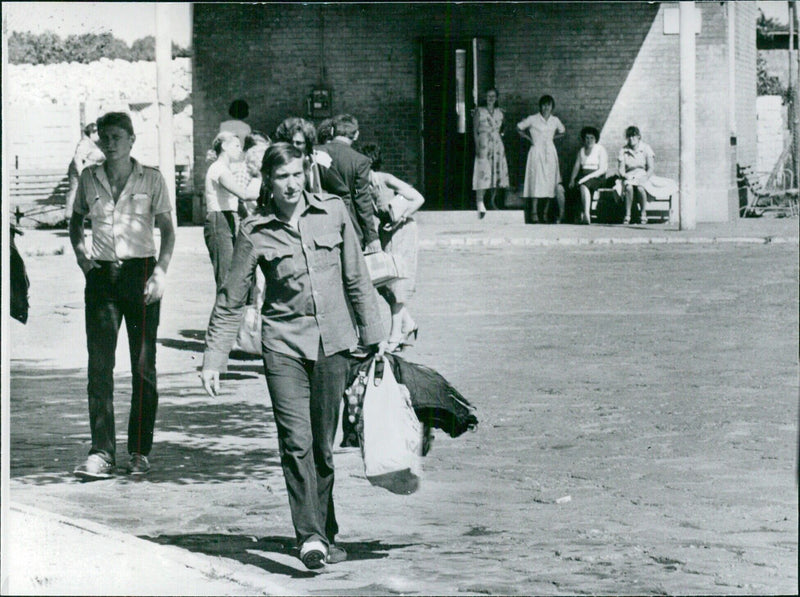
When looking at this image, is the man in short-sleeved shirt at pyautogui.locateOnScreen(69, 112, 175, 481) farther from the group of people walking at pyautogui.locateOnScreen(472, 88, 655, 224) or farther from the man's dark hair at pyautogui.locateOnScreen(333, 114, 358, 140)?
the group of people walking at pyautogui.locateOnScreen(472, 88, 655, 224)

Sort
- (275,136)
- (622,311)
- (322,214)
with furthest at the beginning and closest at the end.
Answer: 1. (622,311)
2. (275,136)
3. (322,214)

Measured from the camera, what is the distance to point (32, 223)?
26.0 metres

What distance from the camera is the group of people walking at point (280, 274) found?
654 centimetres

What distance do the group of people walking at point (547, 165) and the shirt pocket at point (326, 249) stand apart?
721 inches

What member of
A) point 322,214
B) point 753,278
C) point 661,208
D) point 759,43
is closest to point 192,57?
point 661,208

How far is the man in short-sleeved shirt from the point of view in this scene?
8328mm

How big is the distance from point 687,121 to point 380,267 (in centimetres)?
1277

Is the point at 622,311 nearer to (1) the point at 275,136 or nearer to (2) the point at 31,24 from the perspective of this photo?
(1) the point at 275,136

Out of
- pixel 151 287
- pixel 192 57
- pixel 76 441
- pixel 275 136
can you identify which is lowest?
pixel 76 441

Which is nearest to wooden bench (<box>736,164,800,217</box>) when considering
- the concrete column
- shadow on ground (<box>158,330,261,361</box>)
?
the concrete column

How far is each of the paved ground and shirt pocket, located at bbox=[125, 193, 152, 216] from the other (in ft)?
4.68

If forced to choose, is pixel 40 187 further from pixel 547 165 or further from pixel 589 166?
pixel 589 166

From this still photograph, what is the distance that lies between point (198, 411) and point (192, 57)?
16685 millimetres

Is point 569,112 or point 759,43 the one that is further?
point 759,43
